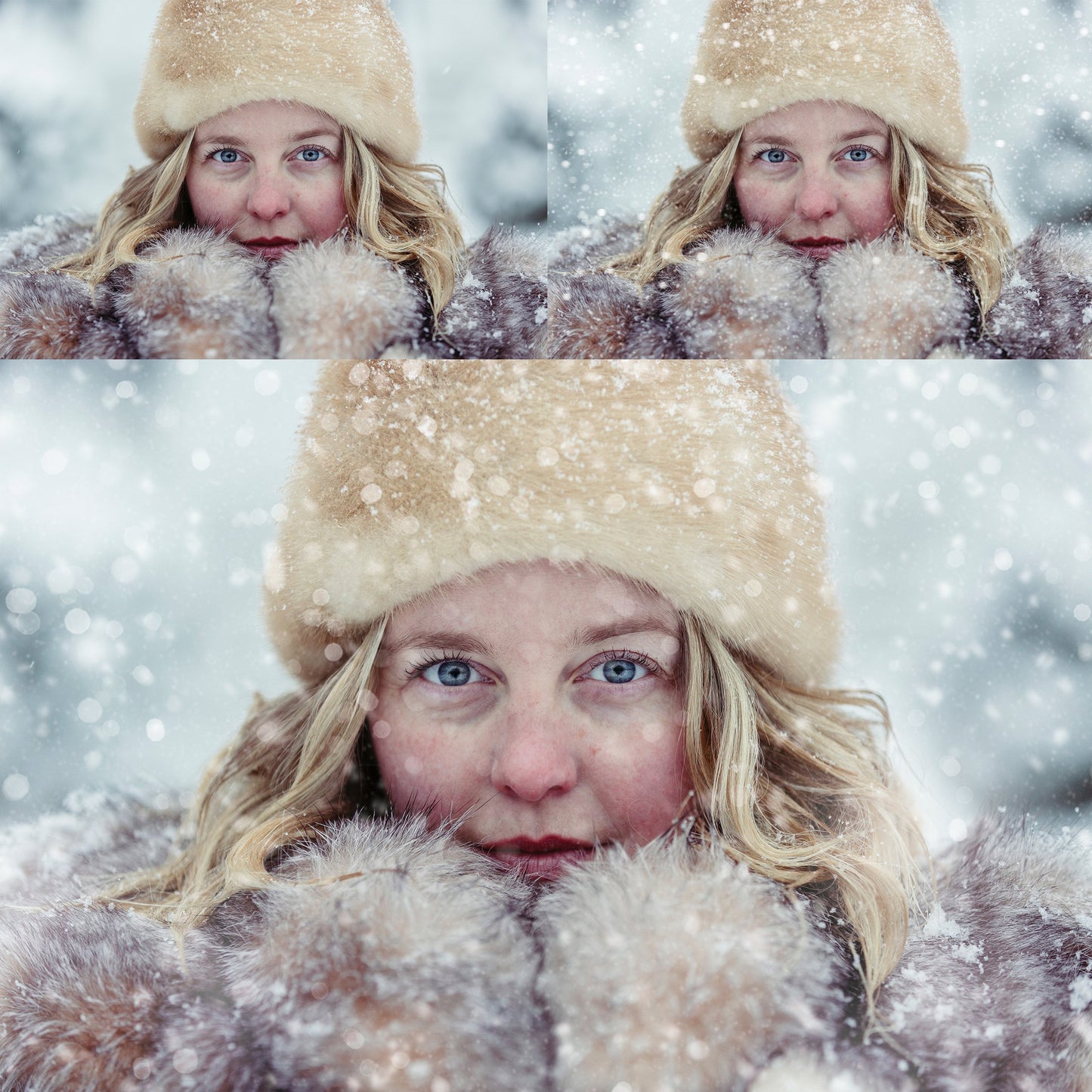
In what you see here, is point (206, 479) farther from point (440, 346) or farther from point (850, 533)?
point (850, 533)

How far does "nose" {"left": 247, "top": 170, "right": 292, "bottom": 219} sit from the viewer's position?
126 centimetres

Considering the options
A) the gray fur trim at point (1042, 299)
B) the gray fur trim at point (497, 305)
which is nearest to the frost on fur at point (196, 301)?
the gray fur trim at point (497, 305)

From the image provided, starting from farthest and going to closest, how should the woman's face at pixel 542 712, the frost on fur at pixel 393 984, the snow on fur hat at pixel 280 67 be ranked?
the snow on fur hat at pixel 280 67 → the woman's face at pixel 542 712 → the frost on fur at pixel 393 984

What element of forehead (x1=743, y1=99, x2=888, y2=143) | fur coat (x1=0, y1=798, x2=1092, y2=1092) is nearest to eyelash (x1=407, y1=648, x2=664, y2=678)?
fur coat (x1=0, y1=798, x2=1092, y2=1092)

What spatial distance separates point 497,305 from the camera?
1.29 m

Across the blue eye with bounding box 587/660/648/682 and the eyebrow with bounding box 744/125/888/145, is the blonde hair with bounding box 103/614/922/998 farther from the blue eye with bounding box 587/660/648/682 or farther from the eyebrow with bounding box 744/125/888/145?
the eyebrow with bounding box 744/125/888/145

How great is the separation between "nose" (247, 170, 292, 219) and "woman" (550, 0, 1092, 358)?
0.39 meters

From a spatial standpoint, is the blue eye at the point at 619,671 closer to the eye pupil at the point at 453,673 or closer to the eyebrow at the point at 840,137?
the eye pupil at the point at 453,673

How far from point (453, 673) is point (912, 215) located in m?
0.89

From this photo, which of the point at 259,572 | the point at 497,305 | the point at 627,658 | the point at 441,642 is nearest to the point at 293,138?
the point at 497,305

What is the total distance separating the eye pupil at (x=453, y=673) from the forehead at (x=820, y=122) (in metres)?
0.83

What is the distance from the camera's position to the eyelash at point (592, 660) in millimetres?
1146

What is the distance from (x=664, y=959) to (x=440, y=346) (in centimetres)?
82

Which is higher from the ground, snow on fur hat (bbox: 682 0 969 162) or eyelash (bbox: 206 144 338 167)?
snow on fur hat (bbox: 682 0 969 162)
